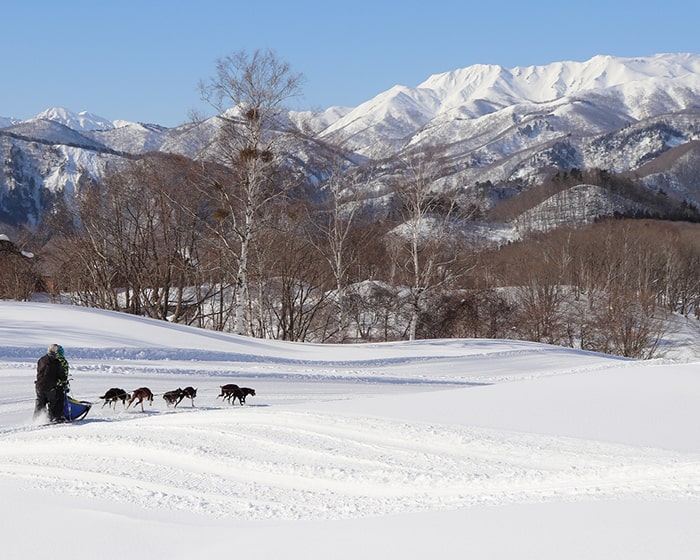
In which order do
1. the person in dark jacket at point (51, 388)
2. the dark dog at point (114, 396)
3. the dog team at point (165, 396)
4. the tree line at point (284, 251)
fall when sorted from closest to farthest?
the person in dark jacket at point (51, 388) < the dark dog at point (114, 396) < the dog team at point (165, 396) < the tree line at point (284, 251)

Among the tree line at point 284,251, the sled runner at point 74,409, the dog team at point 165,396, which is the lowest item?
the sled runner at point 74,409

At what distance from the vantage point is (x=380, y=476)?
6652mm

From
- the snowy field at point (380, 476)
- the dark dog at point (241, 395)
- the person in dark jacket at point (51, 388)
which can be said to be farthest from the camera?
the dark dog at point (241, 395)

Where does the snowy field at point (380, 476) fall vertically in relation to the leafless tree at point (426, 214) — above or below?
below

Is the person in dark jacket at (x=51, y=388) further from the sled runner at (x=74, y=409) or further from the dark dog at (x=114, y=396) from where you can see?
the dark dog at (x=114, y=396)

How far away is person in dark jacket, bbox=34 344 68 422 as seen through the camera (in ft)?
37.4

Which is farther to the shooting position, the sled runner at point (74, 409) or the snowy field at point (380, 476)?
the sled runner at point (74, 409)

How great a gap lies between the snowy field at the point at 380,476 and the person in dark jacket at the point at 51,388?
0.35 m

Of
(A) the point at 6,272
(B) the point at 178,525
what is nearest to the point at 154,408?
(B) the point at 178,525

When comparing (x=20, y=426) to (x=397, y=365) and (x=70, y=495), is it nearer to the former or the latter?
(x=70, y=495)

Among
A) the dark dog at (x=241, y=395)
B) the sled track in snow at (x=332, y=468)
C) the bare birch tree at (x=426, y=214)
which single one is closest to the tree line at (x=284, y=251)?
the bare birch tree at (x=426, y=214)

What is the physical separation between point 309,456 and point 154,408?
20.2 ft

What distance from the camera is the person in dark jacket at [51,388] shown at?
37.4 ft

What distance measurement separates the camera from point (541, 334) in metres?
45.9
